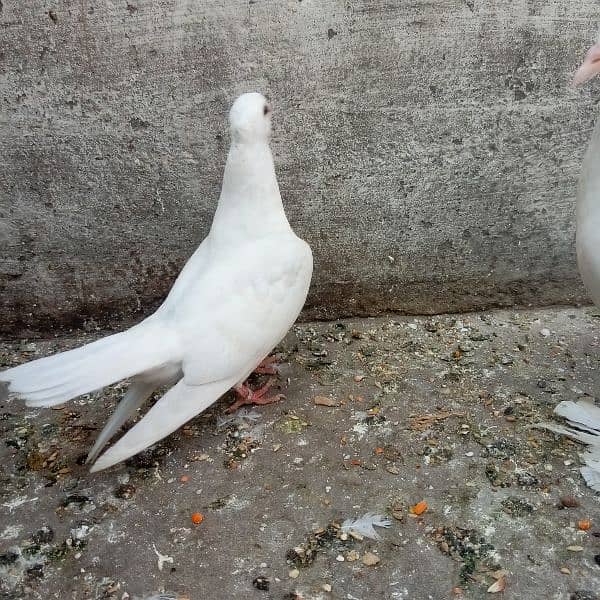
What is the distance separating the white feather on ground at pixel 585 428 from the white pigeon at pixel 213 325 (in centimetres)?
107

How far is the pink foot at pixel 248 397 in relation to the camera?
2.48 meters

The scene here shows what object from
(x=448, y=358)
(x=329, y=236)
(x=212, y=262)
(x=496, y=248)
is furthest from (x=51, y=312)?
(x=496, y=248)

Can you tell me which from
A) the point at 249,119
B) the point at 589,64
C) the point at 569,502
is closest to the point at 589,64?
the point at 589,64

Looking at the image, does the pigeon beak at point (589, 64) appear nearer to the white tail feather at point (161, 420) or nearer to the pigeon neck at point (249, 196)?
the pigeon neck at point (249, 196)

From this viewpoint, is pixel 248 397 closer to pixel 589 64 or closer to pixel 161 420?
pixel 161 420

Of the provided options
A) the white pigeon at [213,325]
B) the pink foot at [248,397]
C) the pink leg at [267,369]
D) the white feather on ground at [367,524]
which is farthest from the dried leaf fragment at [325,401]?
the white feather on ground at [367,524]

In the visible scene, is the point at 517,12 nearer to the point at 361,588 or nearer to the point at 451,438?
the point at 451,438

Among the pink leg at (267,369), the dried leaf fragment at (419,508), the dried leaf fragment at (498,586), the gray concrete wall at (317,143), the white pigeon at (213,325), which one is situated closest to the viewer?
the dried leaf fragment at (498,586)

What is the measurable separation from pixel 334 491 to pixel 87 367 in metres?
0.90

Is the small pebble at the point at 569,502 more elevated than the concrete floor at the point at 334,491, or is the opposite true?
the concrete floor at the point at 334,491

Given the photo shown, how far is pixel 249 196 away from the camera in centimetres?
228

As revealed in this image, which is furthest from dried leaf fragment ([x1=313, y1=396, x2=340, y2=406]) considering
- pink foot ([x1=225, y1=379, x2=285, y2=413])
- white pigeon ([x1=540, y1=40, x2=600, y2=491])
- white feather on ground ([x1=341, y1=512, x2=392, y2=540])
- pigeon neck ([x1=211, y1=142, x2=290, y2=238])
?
white pigeon ([x1=540, y1=40, x2=600, y2=491])

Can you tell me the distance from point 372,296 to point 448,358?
19.7 inches

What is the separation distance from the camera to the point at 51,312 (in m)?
2.97
